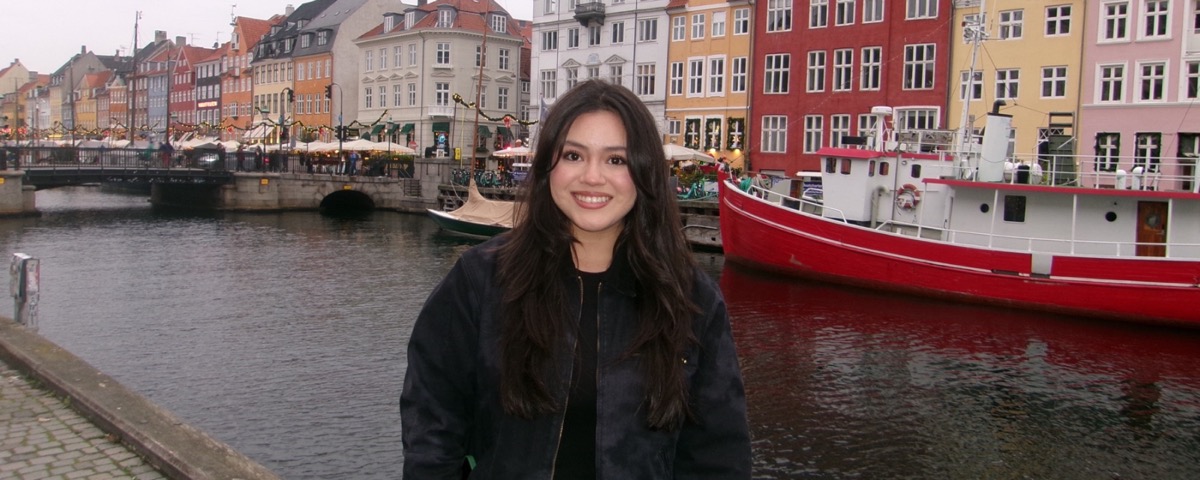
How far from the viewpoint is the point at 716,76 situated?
1786 inches

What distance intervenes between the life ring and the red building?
11.2m

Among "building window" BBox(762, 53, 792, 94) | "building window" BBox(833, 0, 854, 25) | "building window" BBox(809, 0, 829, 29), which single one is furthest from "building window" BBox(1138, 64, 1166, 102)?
"building window" BBox(762, 53, 792, 94)

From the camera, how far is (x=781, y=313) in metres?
21.0

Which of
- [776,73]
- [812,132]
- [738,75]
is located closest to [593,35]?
[738,75]

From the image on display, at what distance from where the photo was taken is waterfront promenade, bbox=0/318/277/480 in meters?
6.31

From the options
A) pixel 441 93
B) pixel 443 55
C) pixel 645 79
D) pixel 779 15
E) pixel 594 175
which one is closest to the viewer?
pixel 594 175

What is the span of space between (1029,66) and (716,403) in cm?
3642

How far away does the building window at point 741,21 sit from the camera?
44188 millimetres

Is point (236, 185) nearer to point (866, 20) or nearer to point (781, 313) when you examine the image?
point (866, 20)

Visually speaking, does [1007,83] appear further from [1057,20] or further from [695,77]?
[695,77]

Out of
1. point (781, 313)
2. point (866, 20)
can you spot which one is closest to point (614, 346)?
point (781, 313)

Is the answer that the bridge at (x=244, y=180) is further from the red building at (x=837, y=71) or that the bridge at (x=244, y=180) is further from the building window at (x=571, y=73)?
the red building at (x=837, y=71)

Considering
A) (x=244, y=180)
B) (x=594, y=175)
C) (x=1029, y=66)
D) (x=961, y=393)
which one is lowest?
(x=961, y=393)

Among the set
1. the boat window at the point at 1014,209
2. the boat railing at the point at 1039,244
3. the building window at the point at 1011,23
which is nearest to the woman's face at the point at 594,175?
the boat railing at the point at 1039,244
